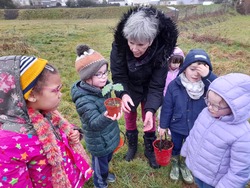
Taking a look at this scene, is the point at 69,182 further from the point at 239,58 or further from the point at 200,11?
the point at 200,11

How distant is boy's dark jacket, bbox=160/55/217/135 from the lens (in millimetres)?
2410

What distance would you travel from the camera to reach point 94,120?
2.06 metres

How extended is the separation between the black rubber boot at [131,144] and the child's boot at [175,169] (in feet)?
1.76

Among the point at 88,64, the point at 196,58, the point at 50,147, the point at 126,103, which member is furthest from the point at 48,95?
the point at 196,58

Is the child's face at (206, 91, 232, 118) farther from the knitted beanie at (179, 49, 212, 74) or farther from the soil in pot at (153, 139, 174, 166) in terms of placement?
the soil in pot at (153, 139, 174, 166)

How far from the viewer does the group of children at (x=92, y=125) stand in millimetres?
1360

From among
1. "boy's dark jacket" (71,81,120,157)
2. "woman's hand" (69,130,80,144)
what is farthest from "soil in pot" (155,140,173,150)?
"woman's hand" (69,130,80,144)

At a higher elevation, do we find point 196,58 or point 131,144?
point 196,58

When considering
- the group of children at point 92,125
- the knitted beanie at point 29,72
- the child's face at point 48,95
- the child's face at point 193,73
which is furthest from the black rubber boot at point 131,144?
the knitted beanie at point 29,72

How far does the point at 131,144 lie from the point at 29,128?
189cm

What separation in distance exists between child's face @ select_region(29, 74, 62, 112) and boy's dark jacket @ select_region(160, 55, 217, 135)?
1.32 metres

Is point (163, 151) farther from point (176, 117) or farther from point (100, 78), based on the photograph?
point (100, 78)

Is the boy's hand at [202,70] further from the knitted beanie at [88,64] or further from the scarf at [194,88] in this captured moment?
the knitted beanie at [88,64]

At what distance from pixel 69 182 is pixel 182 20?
1708cm
